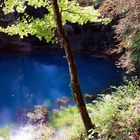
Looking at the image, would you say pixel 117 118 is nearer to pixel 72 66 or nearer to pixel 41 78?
pixel 72 66

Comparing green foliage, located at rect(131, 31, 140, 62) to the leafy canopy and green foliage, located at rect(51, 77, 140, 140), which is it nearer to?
green foliage, located at rect(51, 77, 140, 140)

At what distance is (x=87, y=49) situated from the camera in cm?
2875

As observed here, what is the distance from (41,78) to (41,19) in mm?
16744

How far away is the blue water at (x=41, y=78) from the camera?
18266 mm

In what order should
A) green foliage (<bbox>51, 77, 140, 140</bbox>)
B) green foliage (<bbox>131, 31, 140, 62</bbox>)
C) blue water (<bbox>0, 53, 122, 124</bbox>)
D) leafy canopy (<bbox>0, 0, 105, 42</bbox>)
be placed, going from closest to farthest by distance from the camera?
green foliage (<bbox>51, 77, 140, 140</bbox>) → leafy canopy (<bbox>0, 0, 105, 42</bbox>) → green foliage (<bbox>131, 31, 140, 62</bbox>) → blue water (<bbox>0, 53, 122, 124</bbox>)

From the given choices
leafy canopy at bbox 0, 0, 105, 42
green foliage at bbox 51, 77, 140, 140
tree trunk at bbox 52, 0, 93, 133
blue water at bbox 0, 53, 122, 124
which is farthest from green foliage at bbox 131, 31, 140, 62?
blue water at bbox 0, 53, 122, 124

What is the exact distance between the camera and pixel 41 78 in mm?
23641

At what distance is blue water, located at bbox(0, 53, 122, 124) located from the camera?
18.3 metres

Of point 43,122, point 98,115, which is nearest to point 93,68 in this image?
point 43,122

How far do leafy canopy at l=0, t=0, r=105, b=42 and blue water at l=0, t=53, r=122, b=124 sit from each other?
852 centimetres

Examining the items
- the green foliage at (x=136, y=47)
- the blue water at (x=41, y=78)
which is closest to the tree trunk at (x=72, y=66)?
the green foliage at (x=136, y=47)

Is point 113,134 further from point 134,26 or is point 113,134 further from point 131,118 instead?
point 134,26

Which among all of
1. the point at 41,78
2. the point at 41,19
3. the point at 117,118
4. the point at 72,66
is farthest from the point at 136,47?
the point at 41,78

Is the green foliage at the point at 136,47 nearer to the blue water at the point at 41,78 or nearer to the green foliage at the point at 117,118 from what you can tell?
the green foliage at the point at 117,118
